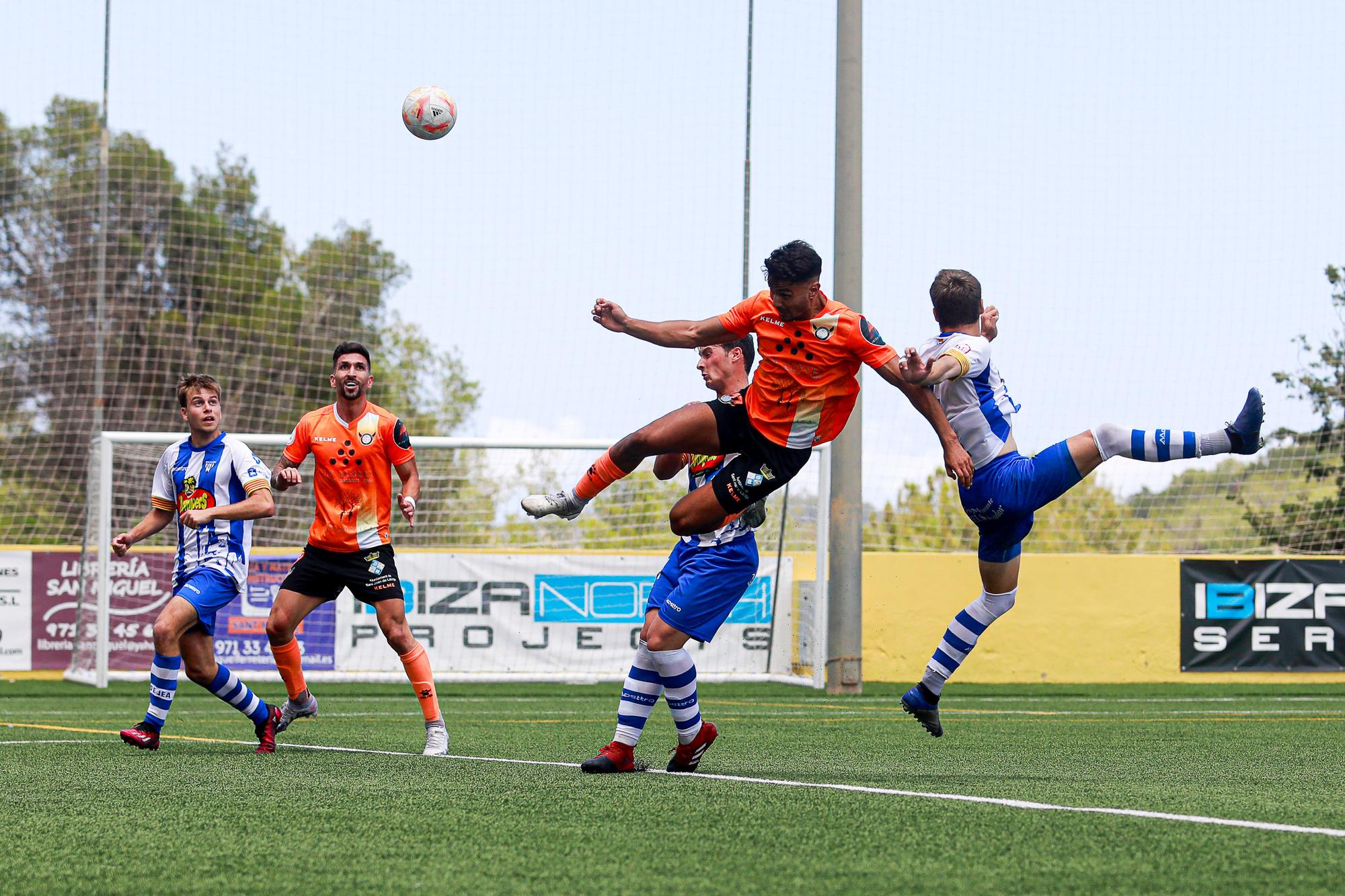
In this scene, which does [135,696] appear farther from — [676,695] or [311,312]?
[311,312]

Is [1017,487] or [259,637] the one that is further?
[259,637]

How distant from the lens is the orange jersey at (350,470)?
751 cm

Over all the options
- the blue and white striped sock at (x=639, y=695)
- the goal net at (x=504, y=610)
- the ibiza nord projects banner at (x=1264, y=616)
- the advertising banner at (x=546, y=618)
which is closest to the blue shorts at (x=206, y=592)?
the blue and white striped sock at (x=639, y=695)

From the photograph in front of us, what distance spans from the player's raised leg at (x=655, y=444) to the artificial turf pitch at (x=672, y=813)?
1.18 m

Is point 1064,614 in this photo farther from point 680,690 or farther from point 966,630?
point 680,690

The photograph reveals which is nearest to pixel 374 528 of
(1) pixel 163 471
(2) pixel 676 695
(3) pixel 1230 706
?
(1) pixel 163 471

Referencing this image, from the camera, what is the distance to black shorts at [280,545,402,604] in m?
7.50

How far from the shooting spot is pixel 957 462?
6.16m

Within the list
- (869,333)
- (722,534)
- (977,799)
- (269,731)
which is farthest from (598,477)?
(269,731)

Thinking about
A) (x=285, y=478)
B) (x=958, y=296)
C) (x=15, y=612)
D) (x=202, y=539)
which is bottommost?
(x=15, y=612)

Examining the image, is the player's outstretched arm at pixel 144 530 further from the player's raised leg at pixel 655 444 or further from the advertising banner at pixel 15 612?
the advertising banner at pixel 15 612

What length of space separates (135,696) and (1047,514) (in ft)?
133

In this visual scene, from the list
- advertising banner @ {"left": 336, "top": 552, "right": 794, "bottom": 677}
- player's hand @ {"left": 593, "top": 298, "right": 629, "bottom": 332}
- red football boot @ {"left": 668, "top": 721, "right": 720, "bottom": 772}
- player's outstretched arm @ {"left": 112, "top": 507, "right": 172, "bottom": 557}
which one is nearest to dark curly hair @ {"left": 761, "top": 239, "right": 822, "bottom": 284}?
player's hand @ {"left": 593, "top": 298, "right": 629, "bottom": 332}

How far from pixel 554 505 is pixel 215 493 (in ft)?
8.26
